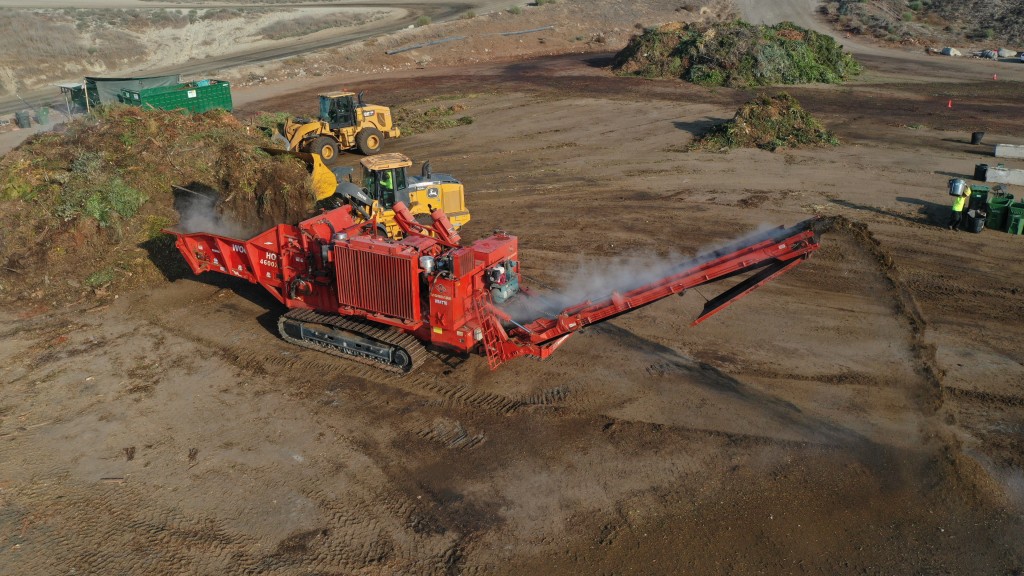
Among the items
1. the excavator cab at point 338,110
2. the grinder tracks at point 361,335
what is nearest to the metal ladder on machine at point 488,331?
the grinder tracks at point 361,335

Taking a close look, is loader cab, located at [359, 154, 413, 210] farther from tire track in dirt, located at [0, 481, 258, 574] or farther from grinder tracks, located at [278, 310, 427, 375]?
tire track in dirt, located at [0, 481, 258, 574]

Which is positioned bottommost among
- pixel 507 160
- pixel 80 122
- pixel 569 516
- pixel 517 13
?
pixel 569 516

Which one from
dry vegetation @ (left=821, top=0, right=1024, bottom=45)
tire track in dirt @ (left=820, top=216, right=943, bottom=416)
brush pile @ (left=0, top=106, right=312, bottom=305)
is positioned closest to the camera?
tire track in dirt @ (left=820, top=216, right=943, bottom=416)

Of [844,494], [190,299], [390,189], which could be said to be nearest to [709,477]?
[844,494]

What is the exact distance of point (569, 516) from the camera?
8414 millimetres

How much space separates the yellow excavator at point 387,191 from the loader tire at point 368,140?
5.53m

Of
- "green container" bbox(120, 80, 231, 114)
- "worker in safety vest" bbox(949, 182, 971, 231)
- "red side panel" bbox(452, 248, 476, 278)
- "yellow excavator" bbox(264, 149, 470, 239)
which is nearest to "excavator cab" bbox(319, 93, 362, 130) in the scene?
"green container" bbox(120, 80, 231, 114)

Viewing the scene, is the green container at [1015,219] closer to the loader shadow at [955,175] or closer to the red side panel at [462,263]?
the loader shadow at [955,175]

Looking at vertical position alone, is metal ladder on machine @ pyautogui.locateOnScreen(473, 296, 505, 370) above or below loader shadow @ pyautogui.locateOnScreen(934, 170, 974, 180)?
below

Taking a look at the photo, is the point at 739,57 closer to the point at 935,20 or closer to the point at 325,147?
the point at 325,147

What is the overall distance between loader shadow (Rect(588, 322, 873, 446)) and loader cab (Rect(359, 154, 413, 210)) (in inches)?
222

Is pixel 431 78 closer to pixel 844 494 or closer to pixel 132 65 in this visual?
pixel 132 65

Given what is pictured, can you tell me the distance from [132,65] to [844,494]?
48.3 m

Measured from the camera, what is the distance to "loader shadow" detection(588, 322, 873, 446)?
968cm
